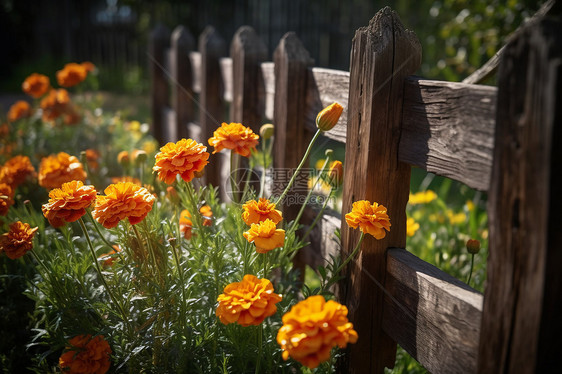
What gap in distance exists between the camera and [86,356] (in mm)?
1410

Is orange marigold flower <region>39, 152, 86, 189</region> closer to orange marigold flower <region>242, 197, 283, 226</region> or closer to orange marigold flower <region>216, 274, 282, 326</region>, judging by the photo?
orange marigold flower <region>242, 197, 283, 226</region>

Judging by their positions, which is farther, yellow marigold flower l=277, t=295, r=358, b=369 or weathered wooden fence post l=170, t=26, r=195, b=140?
weathered wooden fence post l=170, t=26, r=195, b=140

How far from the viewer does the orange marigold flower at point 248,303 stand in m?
1.10

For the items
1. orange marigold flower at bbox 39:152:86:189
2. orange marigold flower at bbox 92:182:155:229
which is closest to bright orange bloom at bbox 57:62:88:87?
orange marigold flower at bbox 39:152:86:189

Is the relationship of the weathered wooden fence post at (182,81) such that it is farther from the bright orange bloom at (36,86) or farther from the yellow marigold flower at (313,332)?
the yellow marigold flower at (313,332)

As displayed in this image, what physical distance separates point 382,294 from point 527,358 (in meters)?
0.56

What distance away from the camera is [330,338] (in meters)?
0.97

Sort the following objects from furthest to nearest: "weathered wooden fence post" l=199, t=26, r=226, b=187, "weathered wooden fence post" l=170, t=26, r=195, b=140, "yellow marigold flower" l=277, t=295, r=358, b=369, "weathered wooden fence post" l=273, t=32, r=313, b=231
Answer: "weathered wooden fence post" l=170, t=26, r=195, b=140
"weathered wooden fence post" l=199, t=26, r=226, b=187
"weathered wooden fence post" l=273, t=32, r=313, b=231
"yellow marigold flower" l=277, t=295, r=358, b=369

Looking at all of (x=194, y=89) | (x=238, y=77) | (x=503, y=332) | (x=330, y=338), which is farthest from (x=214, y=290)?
(x=194, y=89)

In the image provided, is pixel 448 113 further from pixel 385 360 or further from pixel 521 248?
pixel 385 360

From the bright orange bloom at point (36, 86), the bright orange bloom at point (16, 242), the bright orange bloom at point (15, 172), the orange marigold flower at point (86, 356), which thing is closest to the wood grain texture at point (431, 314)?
the orange marigold flower at point (86, 356)

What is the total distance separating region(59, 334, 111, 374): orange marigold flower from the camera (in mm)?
1407

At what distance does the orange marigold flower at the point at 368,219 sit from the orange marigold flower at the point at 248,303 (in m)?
0.29

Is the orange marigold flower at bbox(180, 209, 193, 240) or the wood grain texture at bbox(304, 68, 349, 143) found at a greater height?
the wood grain texture at bbox(304, 68, 349, 143)
